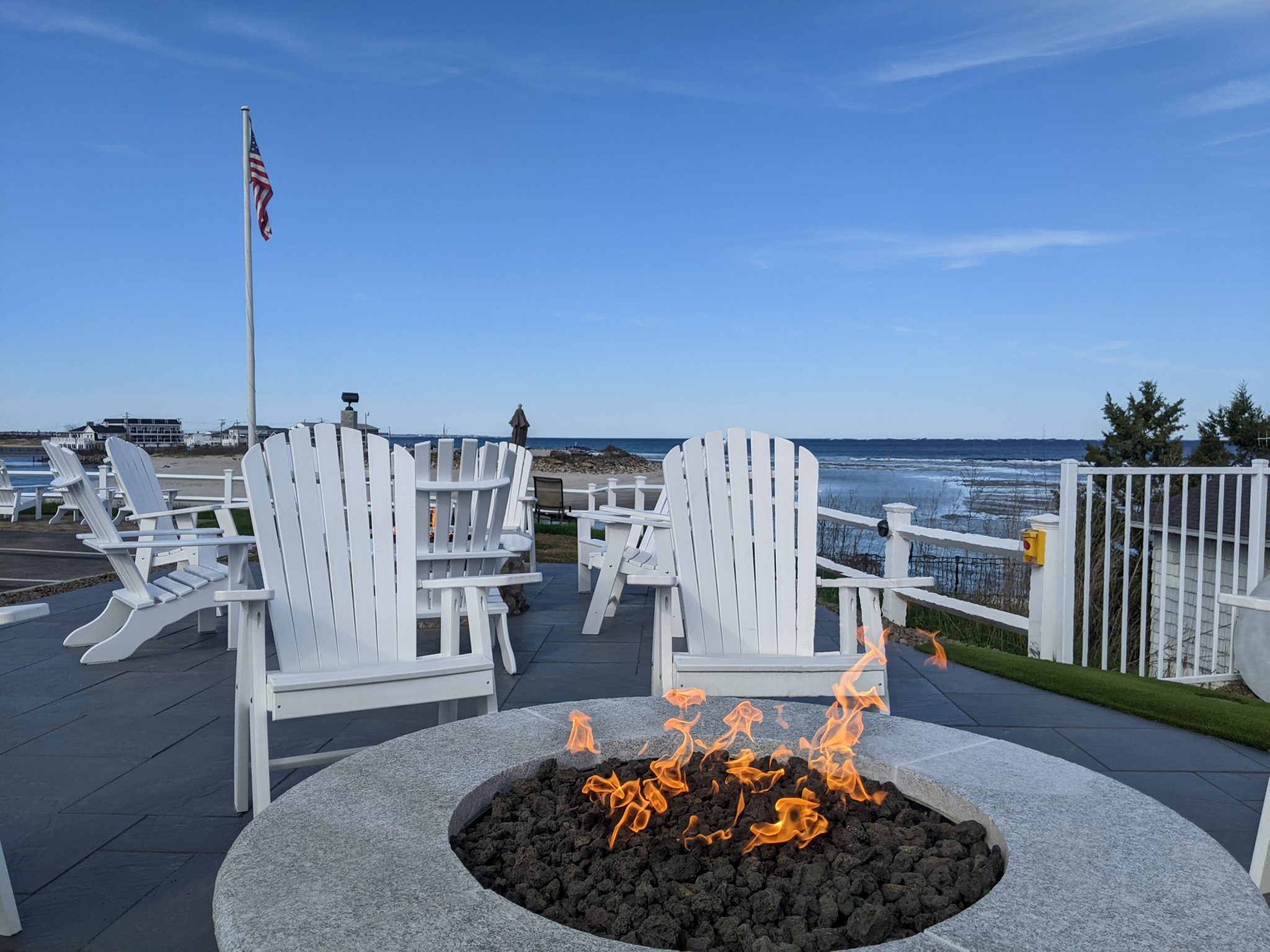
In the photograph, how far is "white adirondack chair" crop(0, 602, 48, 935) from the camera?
163 centimetres

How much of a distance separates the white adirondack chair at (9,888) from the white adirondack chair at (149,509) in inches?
91.7

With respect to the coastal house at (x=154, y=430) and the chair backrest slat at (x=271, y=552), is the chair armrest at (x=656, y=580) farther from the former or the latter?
the coastal house at (x=154, y=430)

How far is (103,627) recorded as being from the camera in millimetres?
4234

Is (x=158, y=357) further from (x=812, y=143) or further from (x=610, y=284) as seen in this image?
(x=812, y=143)

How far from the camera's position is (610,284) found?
67.9ft

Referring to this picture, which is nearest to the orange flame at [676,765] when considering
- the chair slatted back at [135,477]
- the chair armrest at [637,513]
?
the chair armrest at [637,513]

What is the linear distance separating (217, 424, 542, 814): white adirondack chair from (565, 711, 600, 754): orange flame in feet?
1.57

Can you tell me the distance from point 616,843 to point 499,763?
39cm

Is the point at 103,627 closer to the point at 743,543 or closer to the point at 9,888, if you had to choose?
the point at 9,888

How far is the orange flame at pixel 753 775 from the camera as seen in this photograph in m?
1.74

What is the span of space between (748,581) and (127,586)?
123 inches

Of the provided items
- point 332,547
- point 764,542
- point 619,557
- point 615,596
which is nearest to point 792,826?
point 764,542

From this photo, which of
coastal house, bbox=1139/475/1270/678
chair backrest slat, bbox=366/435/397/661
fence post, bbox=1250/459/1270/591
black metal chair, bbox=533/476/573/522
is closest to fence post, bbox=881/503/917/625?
coastal house, bbox=1139/475/1270/678

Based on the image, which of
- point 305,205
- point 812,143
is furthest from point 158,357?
point 812,143
